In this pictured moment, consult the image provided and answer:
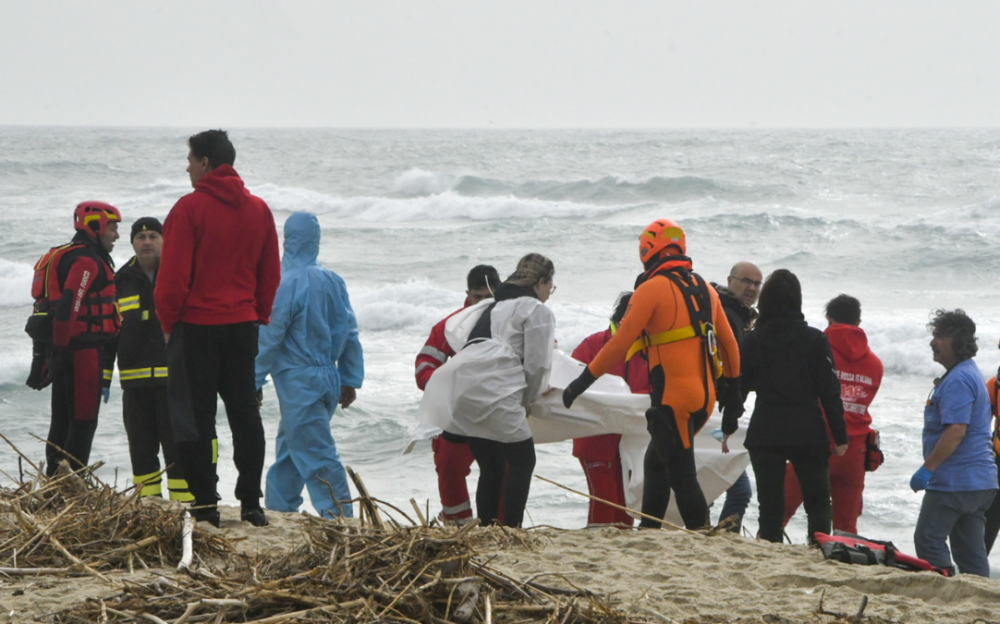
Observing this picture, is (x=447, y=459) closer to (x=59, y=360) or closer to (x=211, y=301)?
(x=211, y=301)

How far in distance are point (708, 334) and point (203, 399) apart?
233cm

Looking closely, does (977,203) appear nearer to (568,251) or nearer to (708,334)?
(568,251)

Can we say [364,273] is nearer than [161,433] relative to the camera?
No

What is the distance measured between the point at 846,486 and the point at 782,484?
0.62 metres

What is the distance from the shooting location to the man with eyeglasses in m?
5.75

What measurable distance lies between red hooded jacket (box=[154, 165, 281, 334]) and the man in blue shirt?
332cm

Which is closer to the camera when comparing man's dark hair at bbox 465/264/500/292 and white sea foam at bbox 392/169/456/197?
man's dark hair at bbox 465/264/500/292

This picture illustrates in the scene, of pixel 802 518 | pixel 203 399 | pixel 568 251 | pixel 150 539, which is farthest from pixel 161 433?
pixel 568 251

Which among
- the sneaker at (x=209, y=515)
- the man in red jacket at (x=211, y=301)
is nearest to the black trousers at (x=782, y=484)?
the man in red jacket at (x=211, y=301)

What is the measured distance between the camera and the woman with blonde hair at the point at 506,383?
5242 millimetres

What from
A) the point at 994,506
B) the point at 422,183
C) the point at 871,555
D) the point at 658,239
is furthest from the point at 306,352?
the point at 422,183

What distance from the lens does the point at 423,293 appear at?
61.1 feet

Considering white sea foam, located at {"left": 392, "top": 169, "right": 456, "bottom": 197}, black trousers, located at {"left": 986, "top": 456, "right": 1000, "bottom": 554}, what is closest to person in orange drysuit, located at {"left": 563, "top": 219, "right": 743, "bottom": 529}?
black trousers, located at {"left": 986, "top": 456, "right": 1000, "bottom": 554}

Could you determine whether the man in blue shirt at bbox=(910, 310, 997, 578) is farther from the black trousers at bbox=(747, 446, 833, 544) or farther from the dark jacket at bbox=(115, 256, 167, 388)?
the dark jacket at bbox=(115, 256, 167, 388)
